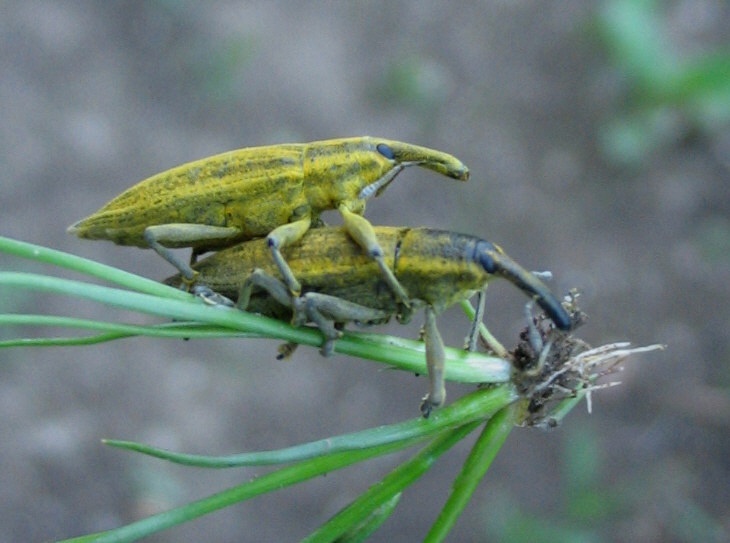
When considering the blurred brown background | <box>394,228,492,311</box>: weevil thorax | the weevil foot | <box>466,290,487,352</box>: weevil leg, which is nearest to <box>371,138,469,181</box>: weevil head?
<box>394,228,492,311</box>: weevil thorax

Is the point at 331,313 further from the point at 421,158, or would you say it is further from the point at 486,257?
the point at 421,158

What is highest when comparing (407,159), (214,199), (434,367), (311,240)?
(407,159)

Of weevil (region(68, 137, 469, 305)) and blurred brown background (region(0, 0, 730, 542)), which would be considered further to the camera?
blurred brown background (region(0, 0, 730, 542))

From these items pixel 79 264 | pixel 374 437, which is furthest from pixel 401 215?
pixel 79 264

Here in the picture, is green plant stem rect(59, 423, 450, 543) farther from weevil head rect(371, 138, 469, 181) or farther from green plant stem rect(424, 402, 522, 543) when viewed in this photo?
weevil head rect(371, 138, 469, 181)

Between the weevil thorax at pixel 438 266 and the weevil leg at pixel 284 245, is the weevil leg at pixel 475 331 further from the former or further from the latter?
the weevil leg at pixel 284 245
